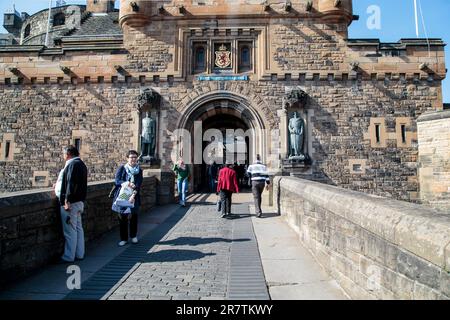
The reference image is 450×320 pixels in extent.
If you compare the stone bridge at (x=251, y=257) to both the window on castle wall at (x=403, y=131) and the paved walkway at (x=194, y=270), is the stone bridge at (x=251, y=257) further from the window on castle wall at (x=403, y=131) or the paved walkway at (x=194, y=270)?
the window on castle wall at (x=403, y=131)

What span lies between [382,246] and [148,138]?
1116cm

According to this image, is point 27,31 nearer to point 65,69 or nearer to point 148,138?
point 65,69

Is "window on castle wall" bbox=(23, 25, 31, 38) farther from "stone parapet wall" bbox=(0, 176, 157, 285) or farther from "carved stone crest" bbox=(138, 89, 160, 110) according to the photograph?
"stone parapet wall" bbox=(0, 176, 157, 285)

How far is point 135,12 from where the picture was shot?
12.9 meters

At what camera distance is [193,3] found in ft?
43.3

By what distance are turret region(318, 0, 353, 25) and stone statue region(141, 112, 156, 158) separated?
8.28 m

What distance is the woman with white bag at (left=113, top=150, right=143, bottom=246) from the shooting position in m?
4.88

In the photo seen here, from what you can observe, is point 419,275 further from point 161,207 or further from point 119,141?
point 119,141

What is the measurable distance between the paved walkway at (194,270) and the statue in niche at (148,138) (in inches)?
264

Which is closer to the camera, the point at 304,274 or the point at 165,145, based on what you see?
the point at 304,274

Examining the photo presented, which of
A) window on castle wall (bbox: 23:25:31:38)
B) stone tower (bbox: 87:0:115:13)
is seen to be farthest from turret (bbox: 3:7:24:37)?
stone tower (bbox: 87:0:115:13)

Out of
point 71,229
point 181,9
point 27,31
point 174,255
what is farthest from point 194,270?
point 27,31
